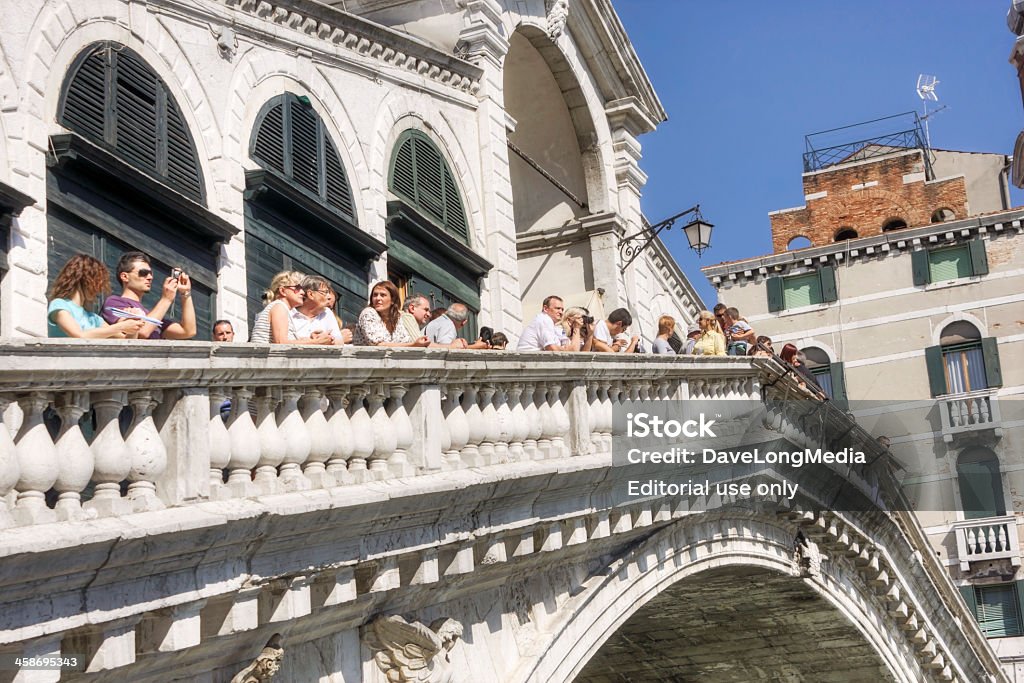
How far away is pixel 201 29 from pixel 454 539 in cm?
478

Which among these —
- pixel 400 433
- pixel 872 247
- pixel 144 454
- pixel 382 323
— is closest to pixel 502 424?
pixel 382 323

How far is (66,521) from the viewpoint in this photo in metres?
5.40

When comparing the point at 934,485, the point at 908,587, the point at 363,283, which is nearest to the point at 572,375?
the point at 363,283

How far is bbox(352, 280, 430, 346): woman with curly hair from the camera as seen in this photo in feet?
28.0

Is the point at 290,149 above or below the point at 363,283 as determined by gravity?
above

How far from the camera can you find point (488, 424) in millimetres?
8562

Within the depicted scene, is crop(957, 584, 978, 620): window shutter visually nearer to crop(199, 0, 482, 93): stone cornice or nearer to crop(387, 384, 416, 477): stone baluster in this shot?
crop(199, 0, 482, 93): stone cornice

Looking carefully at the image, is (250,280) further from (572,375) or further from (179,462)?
(179,462)

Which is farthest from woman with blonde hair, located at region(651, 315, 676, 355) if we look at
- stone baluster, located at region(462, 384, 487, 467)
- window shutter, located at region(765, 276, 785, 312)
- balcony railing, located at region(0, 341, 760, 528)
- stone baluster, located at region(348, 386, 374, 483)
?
window shutter, located at region(765, 276, 785, 312)

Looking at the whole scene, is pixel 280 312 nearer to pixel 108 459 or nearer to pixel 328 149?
pixel 108 459

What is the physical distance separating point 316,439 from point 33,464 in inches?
69.9

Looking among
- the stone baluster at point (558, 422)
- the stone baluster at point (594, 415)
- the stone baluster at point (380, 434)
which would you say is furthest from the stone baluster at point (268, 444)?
the stone baluster at point (594, 415)

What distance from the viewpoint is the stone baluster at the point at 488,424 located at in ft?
27.9

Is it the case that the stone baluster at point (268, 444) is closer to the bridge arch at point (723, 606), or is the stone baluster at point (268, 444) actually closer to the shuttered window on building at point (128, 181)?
the shuttered window on building at point (128, 181)
